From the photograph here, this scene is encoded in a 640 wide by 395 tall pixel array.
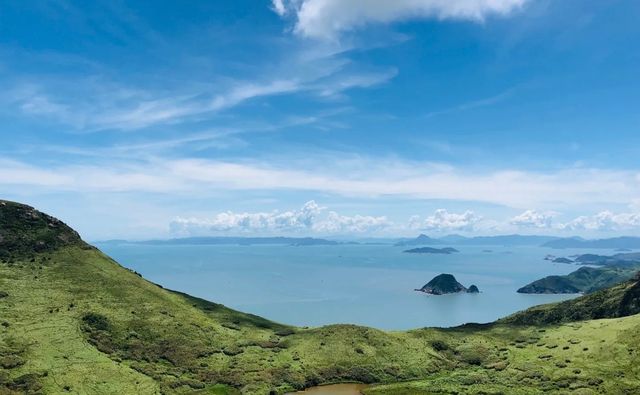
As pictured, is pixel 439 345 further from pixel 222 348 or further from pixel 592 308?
pixel 592 308

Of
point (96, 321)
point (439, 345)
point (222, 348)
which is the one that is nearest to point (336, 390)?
point (222, 348)

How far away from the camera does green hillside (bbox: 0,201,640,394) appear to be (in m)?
98.0

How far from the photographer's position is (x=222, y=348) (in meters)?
121

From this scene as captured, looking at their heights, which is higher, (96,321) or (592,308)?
(96,321)

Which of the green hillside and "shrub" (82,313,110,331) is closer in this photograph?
the green hillside

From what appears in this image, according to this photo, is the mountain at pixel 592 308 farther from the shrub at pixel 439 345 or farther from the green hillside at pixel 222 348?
the shrub at pixel 439 345

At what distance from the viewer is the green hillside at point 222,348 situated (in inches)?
3858

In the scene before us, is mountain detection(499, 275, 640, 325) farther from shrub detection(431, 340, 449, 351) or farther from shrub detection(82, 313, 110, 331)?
shrub detection(82, 313, 110, 331)

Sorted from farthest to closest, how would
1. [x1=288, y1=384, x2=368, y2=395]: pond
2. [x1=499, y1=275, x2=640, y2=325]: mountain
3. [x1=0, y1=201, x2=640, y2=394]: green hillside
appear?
[x1=499, y1=275, x2=640, y2=325]: mountain < [x1=288, y1=384, x2=368, y2=395]: pond < [x1=0, y1=201, x2=640, y2=394]: green hillside

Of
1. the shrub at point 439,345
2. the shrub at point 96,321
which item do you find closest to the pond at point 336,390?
the shrub at point 439,345

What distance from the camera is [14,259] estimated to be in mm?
145500

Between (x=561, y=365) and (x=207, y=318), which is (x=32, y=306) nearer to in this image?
(x=207, y=318)

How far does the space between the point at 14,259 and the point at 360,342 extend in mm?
112346

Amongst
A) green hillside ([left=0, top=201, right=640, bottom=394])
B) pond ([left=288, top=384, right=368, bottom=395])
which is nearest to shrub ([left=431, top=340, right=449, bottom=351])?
green hillside ([left=0, top=201, right=640, bottom=394])
